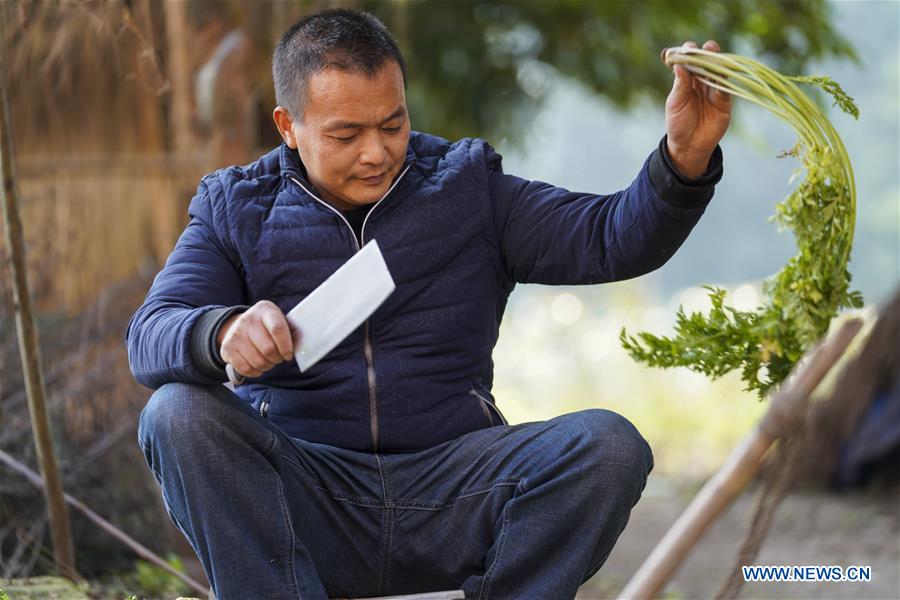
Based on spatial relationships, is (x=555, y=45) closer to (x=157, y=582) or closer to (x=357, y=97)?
(x=157, y=582)

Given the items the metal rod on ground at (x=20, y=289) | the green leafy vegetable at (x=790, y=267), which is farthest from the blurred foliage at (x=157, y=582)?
the green leafy vegetable at (x=790, y=267)

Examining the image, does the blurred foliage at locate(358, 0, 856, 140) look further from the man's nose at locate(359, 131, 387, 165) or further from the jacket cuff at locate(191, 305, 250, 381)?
the jacket cuff at locate(191, 305, 250, 381)

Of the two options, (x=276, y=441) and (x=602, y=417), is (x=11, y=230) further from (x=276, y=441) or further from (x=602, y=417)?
(x=602, y=417)

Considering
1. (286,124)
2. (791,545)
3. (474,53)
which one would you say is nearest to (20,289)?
(286,124)

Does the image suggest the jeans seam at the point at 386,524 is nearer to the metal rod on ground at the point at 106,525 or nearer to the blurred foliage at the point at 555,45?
the metal rod on ground at the point at 106,525

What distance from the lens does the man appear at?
2.12 m

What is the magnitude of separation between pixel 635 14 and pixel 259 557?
5.70 m

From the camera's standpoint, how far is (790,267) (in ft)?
7.04

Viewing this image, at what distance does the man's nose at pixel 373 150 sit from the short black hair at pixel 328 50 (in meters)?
0.13

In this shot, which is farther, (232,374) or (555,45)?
(555,45)

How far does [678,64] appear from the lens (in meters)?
2.14

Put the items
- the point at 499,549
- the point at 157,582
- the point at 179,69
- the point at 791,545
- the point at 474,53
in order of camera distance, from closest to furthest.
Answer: the point at 499,549, the point at 157,582, the point at 179,69, the point at 791,545, the point at 474,53

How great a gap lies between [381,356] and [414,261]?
0.23m

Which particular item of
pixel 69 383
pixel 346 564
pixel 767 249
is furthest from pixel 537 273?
pixel 767 249
